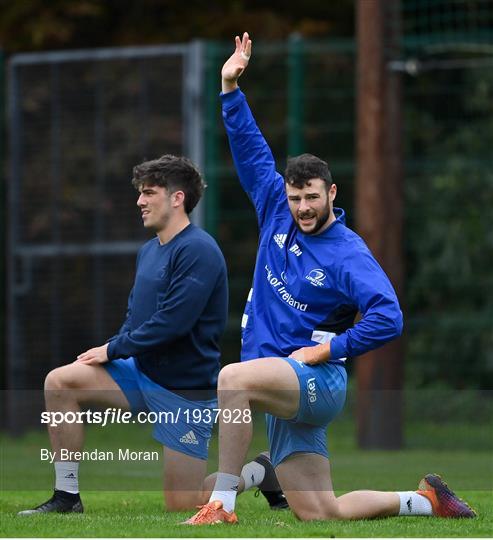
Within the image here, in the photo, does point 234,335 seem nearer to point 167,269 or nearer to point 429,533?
point 167,269

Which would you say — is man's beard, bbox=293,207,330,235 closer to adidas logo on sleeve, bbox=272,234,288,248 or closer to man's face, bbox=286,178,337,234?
man's face, bbox=286,178,337,234

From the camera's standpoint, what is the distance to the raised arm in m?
8.54

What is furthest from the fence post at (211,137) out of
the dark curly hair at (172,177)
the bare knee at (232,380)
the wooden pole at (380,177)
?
the bare knee at (232,380)

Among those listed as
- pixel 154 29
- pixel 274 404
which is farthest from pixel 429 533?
pixel 154 29

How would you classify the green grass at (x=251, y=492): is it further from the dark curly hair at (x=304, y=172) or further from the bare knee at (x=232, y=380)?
the dark curly hair at (x=304, y=172)

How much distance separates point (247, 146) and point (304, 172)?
0.73 metres

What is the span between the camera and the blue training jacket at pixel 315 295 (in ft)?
25.5

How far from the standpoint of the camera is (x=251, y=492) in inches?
411

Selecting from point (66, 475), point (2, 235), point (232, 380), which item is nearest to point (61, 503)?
point (66, 475)

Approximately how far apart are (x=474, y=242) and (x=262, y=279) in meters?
8.37

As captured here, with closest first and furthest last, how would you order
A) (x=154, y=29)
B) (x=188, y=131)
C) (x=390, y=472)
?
1. (x=390, y=472)
2. (x=188, y=131)
3. (x=154, y=29)

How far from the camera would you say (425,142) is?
1689cm

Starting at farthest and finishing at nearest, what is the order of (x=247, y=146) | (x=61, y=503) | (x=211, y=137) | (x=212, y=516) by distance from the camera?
1. (x=211, y=137)
2. (x=247, y=146)
3. (x=61, y=503)
4. (x=212, y=516)

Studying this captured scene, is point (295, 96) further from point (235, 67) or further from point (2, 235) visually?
point (235, 67)
